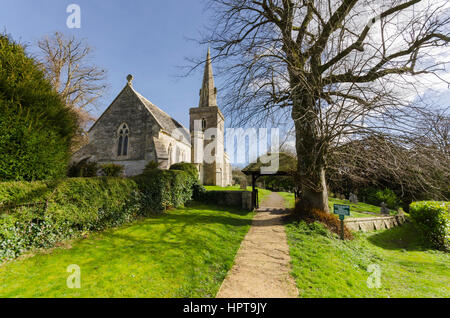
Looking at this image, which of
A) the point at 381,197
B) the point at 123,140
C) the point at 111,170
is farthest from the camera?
the point at 381,197

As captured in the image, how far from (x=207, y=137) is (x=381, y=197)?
24038 mm

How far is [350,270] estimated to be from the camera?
14.6ft

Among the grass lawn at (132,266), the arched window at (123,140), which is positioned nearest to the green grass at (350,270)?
the grass lawn at (132,266)

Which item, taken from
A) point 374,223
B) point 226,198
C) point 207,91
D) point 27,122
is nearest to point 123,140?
point 226,198

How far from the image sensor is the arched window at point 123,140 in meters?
17.5

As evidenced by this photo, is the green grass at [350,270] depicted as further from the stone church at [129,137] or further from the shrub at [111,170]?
the shrub at [111,170]

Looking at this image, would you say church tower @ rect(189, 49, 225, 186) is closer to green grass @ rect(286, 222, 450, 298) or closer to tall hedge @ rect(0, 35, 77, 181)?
green grass @ rect(286, 222, 450, 298)

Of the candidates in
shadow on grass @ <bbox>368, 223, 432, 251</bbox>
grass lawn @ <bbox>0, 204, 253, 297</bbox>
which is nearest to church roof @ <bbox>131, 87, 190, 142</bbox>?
grass lawn @ <bbox>0, 204, 253, 297</bbox>

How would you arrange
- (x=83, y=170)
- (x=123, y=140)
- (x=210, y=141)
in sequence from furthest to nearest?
(x=210, y=141)
(x=123, y=140)
(x=83, y=170)

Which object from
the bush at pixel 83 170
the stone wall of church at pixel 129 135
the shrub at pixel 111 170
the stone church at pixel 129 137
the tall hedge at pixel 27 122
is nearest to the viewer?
the tall hedge at pixel 27 122

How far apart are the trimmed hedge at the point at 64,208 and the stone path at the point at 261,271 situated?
4.85 metres

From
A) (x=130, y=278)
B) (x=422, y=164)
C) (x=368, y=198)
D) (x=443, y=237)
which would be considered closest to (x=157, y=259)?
(x=130, y=278)

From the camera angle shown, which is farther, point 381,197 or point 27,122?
point 381,197

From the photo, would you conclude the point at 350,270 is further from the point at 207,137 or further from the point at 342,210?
the point at 207,137
